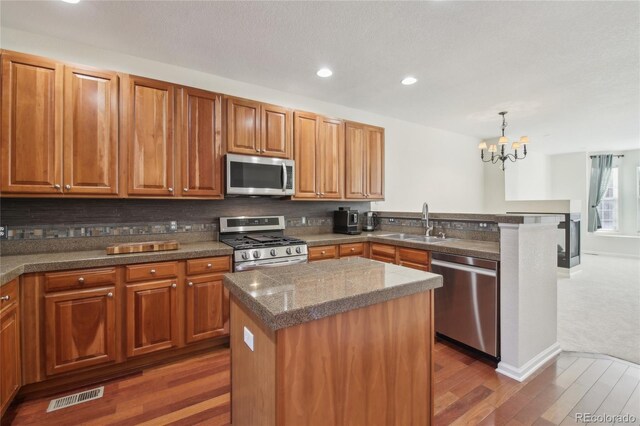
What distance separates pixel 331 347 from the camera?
3.84 ft

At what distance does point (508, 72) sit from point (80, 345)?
4.62 m

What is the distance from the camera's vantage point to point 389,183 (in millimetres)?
4809

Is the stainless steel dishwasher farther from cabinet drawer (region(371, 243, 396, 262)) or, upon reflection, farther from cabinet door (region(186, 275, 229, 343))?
cabinet door (region(186, 275, 229, 343))

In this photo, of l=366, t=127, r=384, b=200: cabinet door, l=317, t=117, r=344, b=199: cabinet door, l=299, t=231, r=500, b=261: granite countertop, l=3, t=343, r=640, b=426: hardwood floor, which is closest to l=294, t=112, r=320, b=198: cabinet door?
l=317, t=117, r=344, b=199: cabinet door

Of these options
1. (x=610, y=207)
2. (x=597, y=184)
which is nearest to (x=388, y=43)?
(x=597, y=184)

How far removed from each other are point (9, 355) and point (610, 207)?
11547 mm

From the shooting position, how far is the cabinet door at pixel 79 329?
207 cm

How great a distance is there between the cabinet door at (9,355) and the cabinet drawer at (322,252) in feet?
7.54

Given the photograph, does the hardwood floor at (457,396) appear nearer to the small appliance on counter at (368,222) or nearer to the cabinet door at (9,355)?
the cabinet door at (9,355)

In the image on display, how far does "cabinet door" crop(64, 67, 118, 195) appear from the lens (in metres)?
2.31

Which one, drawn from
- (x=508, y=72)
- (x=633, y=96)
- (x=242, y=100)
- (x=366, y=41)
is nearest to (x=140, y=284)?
(x=242, y=100)

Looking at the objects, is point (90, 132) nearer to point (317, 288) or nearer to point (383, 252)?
point (317, 288)

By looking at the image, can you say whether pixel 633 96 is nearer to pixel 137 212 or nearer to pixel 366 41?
pixel 366 41

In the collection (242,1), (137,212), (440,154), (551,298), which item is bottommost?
(551,298)
